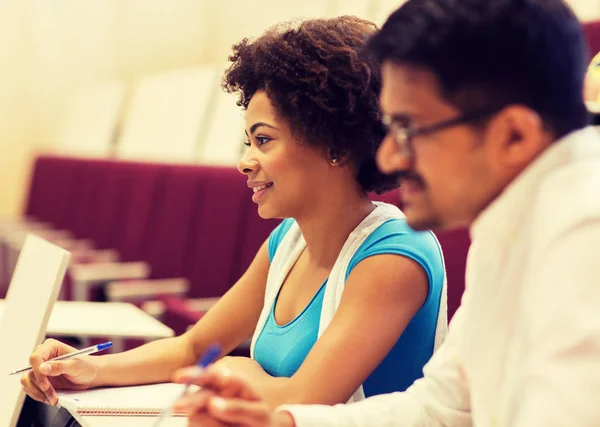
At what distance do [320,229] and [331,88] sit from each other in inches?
7.9

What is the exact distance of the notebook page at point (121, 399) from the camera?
1.03 meters

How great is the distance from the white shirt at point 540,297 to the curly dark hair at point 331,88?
0.43m

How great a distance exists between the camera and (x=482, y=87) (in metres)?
0.69

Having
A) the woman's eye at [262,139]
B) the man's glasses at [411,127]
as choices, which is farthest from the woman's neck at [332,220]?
the man's glasses at [411,127]

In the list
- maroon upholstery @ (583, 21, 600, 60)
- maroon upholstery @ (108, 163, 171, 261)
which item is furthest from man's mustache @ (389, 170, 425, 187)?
maroon upholstery @ (108, 163, 171, 261)

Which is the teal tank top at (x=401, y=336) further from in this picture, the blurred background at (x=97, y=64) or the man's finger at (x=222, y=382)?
the blurred background at (x=97, y=64)

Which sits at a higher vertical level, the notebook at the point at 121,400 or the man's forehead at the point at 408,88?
the man's forehead at the point at 408,88

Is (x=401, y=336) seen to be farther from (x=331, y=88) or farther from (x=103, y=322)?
(x=103, y=322)

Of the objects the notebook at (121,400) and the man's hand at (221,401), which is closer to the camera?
the man's hand at (221,401)

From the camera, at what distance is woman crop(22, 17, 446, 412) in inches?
41.2

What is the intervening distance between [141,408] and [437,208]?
502mm

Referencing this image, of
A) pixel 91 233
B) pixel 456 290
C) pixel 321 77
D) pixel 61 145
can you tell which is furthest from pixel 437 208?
pixel 61 145

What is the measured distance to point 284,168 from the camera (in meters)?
1.16

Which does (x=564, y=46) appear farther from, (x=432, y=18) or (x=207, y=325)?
(x=207, y=325)
